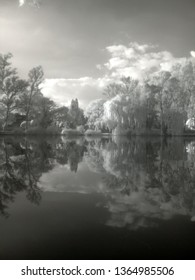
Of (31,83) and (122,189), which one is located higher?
(31,83)

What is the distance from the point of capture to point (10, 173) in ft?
15.0

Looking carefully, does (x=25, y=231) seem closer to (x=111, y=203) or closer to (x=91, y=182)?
(x=111, y=203)

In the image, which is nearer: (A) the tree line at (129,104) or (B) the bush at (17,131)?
(A) the tree line at (129,104)

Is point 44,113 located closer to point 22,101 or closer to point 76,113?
point 22,101

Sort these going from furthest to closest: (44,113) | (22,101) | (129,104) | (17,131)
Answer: (44,113) → (129,104) → (22,101) → (17,131)

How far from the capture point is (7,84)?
81.3ft

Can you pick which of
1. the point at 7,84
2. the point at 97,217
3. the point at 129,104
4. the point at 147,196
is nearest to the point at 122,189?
the point at 147,196

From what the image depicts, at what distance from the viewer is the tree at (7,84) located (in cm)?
2467

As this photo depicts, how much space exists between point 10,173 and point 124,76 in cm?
3293

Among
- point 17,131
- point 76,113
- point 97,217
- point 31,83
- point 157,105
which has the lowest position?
point 97,217

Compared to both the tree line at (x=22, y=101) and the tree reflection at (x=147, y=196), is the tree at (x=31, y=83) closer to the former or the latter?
the tree line at (x=22, y=101)

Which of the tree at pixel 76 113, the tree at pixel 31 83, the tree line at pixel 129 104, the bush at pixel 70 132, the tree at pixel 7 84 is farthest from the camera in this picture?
the tree at pixel 76 113

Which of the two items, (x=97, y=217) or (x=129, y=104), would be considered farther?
(x=129, y=104)

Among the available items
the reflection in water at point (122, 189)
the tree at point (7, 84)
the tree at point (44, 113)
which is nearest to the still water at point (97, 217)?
the reflection in water at point (122, 189)
